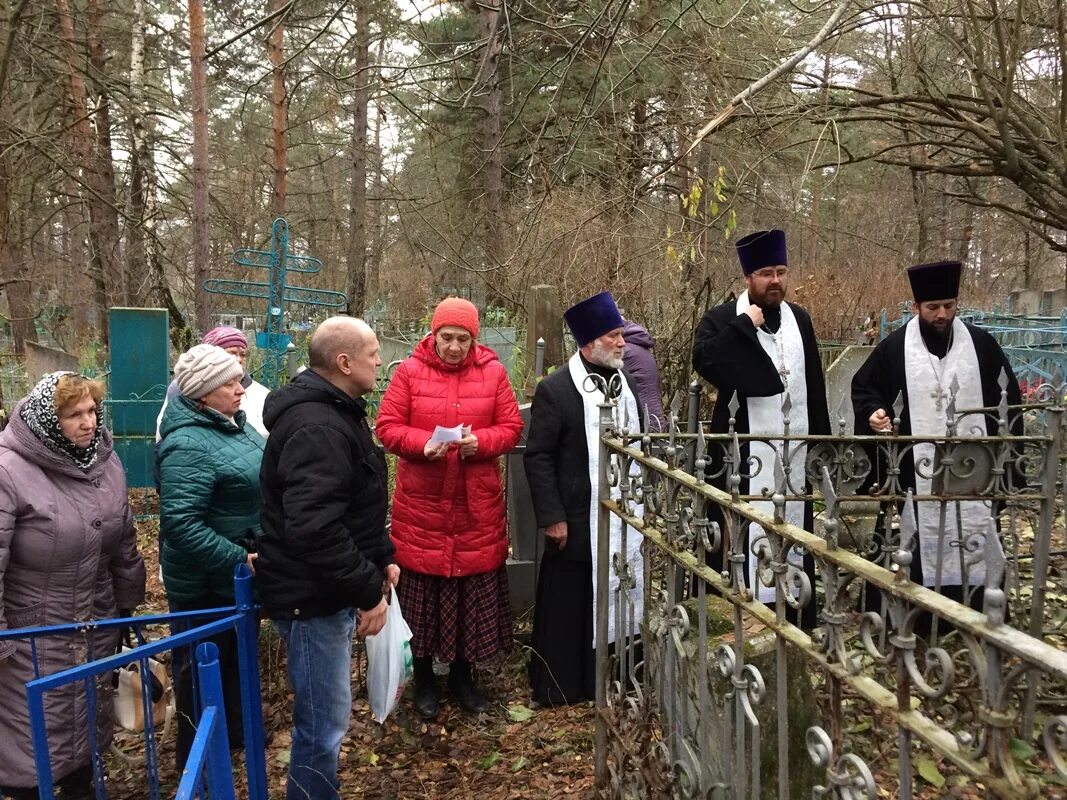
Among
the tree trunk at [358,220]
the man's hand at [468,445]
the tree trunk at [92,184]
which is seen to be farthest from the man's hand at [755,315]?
the tree trunk at [358,220]

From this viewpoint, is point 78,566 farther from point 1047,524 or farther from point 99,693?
point 1047,524

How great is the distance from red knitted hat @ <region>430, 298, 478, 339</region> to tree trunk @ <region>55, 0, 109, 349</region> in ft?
19.2

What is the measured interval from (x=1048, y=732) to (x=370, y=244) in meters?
18.6

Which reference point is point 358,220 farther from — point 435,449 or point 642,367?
point 435,449

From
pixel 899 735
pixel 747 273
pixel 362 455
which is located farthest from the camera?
pixel 747 273

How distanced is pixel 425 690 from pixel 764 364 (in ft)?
7.14

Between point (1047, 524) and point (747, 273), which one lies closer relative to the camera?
point (1047, 524)

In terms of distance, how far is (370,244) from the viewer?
18.5 meters

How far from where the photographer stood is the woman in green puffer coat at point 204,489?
2.70 meters

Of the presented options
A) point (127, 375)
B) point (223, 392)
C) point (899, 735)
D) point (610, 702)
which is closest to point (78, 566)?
point (223, 392)

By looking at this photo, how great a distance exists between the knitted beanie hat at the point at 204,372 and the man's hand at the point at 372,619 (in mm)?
999

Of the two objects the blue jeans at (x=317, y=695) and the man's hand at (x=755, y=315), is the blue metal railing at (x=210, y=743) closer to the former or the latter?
the blue jeans at (x=317, y=695)

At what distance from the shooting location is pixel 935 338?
149 inches

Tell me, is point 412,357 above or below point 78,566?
above
